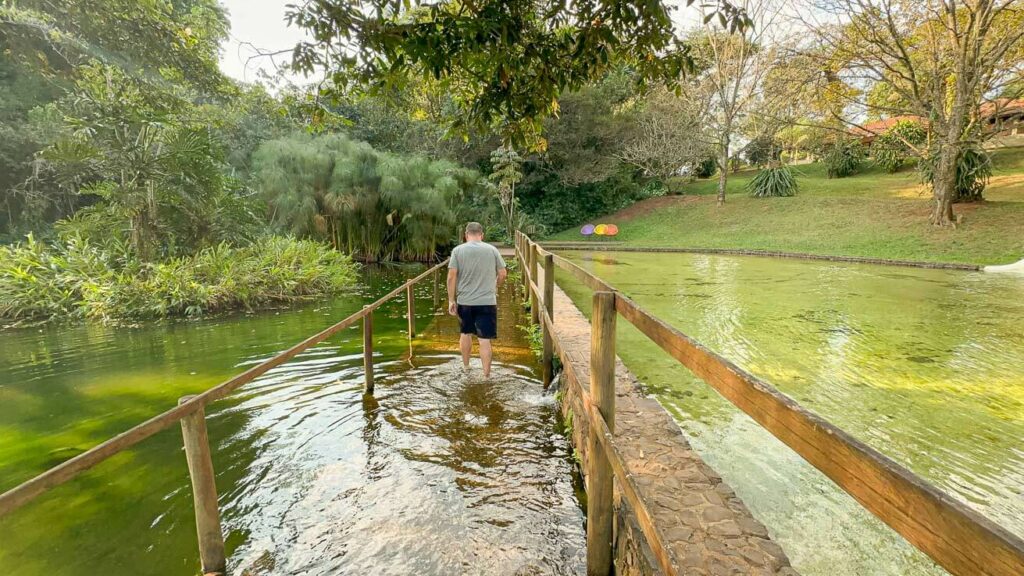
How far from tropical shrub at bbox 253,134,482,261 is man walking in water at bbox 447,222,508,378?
1103 cm

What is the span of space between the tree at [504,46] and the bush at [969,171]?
18.1 meters

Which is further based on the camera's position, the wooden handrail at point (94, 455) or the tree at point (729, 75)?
the tree at point (729, 75)

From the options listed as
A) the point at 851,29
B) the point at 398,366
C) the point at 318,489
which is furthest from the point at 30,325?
the point at 851,29

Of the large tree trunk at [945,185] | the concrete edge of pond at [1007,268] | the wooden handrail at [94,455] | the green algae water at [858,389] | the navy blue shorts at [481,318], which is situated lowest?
the green algae water at [858,389]

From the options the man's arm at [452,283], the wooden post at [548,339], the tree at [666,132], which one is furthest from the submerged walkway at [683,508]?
the tree at [666,132]

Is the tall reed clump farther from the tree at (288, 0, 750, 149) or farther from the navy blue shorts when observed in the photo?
the tree at (288, 0, 750, 149)

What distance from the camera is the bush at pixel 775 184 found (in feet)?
75.2

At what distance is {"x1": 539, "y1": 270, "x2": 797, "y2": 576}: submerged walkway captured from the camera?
6.34 feet

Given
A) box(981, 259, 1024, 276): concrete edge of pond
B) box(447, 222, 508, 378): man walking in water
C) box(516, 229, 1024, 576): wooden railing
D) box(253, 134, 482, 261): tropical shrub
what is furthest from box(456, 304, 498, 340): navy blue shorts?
box(981, 259, 1024, 276): concrete edge of pond

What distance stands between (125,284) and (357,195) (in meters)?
7.58

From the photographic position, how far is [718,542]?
2.05 metres

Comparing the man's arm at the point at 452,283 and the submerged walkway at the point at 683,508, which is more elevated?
the man's arm at the point at 452,283

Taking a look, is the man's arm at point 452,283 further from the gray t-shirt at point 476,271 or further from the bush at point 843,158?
the bush at point 843,158

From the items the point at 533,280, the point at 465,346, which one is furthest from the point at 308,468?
the point at 533,280
